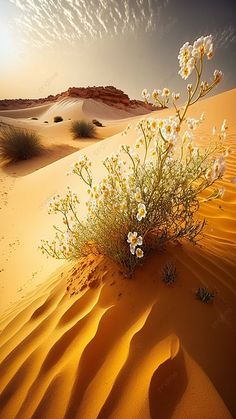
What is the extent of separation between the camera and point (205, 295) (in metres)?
1.78

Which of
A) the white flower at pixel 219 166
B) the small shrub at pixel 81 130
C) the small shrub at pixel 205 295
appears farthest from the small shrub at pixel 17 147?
the small shrub at pixel 205 295

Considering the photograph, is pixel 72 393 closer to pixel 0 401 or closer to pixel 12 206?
pixel 0 401

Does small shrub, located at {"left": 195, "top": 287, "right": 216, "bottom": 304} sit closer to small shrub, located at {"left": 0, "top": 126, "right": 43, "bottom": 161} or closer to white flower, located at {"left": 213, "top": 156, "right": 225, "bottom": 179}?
white flower, located at {"left": 213, "top": 156, "right": 225, "bottom": 179}

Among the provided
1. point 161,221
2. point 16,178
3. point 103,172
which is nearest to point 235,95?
point 103,172

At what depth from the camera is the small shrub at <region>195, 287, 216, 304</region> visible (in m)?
1.78

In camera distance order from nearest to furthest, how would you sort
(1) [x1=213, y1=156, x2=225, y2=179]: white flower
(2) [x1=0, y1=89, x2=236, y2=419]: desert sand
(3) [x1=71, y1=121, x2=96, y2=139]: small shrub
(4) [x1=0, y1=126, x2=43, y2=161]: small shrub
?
(2) [x1=0, y1=89, x2=236, y2=419]: desert sand → (1) [x1=213, y1=156, x2=225, y2=179]: white flower → (4) [x1=0, y1=126, x2=43, y2=161]: small shrub → (3) [x1=71, y1=121, x2=96, y2=139]: small shrub

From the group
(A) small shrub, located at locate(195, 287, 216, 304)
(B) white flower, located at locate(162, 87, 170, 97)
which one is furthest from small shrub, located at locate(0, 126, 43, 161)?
(A) small shrub, located at locate(195, 287, 216, 304)

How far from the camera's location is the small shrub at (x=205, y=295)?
1.78 meters

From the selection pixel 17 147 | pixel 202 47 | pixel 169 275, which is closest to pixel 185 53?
pixel 202 47

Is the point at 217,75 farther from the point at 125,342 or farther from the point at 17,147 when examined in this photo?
the point at 17,147

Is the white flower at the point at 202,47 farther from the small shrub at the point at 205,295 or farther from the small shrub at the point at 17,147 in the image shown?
the small shrub at the point at 17,147

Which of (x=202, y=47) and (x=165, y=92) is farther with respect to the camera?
(x=165, y=92)

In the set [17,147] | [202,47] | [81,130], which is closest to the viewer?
[202,47]

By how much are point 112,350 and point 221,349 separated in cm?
68
